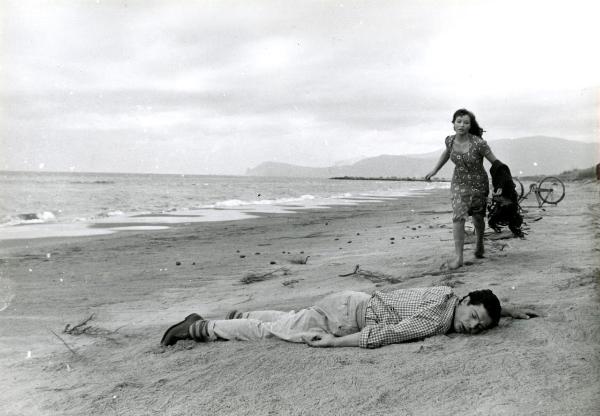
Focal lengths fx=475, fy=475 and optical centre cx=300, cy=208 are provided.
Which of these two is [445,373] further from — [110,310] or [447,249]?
[447,249]

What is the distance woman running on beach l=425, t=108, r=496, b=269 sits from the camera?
16.5 ft

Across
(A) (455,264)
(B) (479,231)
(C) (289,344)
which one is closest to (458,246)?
(A) (455,264)

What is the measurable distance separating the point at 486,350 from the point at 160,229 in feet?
30.1

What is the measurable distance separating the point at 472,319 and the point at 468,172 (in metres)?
2.51

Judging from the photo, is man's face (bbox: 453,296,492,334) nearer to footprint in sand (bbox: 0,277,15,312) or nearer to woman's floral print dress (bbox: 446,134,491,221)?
woman's floral print dress (bbox: 446,134,491,221)

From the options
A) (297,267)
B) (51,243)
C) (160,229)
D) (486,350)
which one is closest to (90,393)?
(486,350)

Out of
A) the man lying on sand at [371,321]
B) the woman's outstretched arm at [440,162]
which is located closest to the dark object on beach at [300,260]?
the woman's outstretched arm at [440,162]

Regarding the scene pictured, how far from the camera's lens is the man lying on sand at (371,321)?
2979 mm

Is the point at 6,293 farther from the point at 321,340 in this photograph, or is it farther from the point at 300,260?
the point at 321,340

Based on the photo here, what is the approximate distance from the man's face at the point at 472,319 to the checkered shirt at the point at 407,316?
6cm

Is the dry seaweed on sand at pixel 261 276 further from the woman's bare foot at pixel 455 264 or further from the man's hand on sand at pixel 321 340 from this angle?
the man's hand on sand at pixel 321 340

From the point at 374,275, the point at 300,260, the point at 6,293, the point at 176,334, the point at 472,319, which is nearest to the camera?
the point at 472,319

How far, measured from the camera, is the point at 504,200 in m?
4.95

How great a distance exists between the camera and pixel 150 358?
10.4 feet
